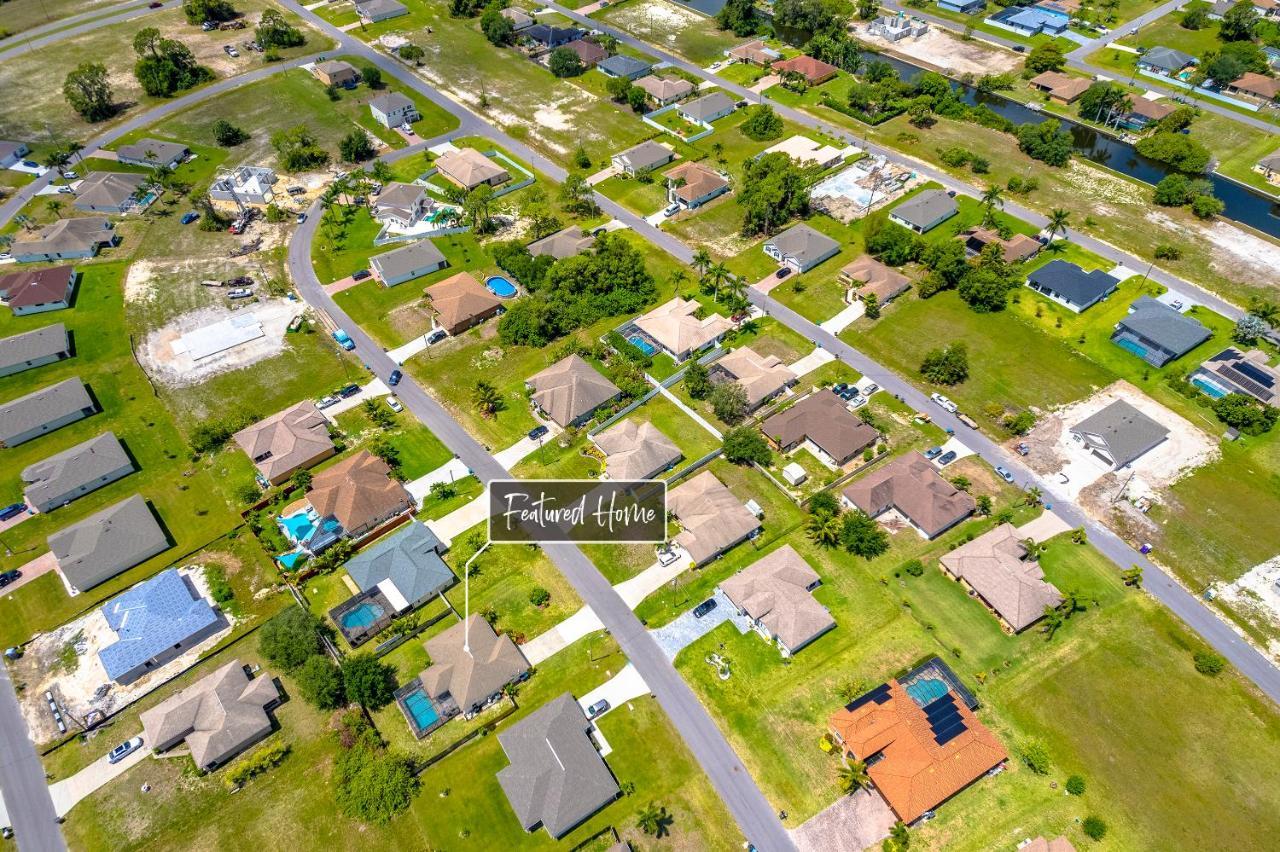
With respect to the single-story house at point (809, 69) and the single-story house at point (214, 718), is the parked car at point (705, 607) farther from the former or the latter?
the single-story house at point (809, 69)

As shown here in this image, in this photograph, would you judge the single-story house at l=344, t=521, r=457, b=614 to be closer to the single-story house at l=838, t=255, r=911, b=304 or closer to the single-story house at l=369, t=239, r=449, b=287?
the single-story house at l=369, t=239, r=449, b=287

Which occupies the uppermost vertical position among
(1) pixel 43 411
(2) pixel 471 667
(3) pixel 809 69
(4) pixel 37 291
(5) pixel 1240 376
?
(3) pixel 809 69

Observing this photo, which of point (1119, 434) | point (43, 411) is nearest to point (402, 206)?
point (43, 411)

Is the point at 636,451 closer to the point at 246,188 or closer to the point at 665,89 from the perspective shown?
the point at 246,188

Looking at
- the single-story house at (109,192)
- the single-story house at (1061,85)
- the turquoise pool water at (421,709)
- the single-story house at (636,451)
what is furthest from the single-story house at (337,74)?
the single-story house at (1061,85)

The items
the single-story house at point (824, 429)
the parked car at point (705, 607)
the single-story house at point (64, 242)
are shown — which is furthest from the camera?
the single-story house at point (64, 242)

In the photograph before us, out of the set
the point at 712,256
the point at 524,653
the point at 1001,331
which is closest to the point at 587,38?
the point at 712,256
